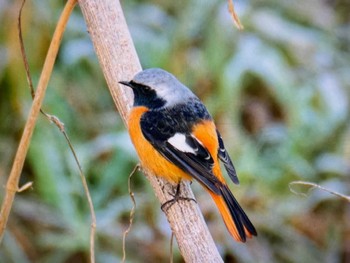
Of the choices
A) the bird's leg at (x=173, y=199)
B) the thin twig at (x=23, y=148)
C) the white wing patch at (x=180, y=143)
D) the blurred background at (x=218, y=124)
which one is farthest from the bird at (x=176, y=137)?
the blurred background at (x=218, y=124)

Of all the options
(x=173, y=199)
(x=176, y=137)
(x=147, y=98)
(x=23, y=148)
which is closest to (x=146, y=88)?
(x=147, y=98)

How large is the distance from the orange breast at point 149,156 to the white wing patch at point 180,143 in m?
0.07

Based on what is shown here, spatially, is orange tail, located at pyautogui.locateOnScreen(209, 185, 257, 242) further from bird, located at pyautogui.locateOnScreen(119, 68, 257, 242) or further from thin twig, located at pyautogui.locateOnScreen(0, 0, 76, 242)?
thin twig, located at pyautogui.locateOnScreen(0, 0, 76, 242)

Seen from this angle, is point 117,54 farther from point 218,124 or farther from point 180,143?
point 218,124

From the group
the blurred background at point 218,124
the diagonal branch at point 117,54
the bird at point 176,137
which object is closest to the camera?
the diagonal branch at point 117,54

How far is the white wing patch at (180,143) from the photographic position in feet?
8.57

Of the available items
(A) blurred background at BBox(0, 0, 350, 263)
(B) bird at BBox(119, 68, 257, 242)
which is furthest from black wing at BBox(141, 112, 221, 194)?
(A) blurred background at BBox(0, 0, 350, 263)

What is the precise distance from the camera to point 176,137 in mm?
2660

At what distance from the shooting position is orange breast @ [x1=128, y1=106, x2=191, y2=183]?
2.59 metres

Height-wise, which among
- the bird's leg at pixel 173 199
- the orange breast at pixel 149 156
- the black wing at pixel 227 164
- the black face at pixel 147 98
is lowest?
the bird's leg at pixel 173 199

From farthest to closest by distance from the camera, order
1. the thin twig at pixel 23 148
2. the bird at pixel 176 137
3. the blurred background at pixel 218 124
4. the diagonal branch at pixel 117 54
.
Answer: the blurred background at pixel 218 124
the bird at pixel 176 137
the diagonal branch at pixel 117 54
the thin twig at pixel 23 148

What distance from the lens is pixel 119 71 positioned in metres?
2.24

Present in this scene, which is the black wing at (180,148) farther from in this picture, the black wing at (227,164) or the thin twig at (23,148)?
the thin twig at (23,148)

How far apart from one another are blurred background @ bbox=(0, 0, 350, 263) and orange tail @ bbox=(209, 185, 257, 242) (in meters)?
1.57
